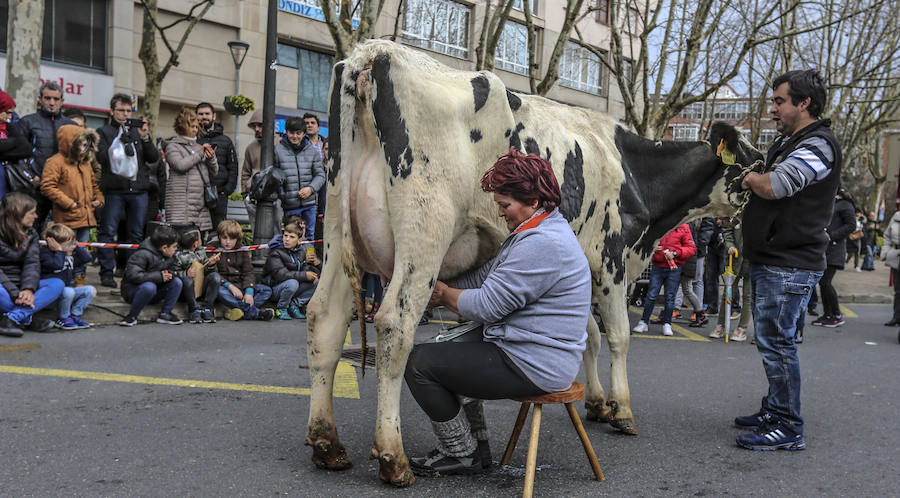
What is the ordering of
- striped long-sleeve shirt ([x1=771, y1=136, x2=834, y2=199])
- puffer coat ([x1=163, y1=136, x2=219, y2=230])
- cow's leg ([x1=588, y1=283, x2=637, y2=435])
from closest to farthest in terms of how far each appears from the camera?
striped long-sleeve shirt ([x1=771, y1=136, x2=834, y2=199]) < cow's leg ([x1=588, y1=283, x2=637, y2=435]) < puffer coat ([x1=163, y1=136, x2=219, y2=230])

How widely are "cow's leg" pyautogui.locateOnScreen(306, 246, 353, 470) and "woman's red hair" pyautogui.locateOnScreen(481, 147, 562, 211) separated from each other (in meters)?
1.06

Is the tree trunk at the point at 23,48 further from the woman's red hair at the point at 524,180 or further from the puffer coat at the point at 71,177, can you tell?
the woman's red hair at the point at 524,180

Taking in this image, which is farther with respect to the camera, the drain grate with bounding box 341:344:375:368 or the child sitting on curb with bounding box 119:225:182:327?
the child sitting on curb with bounding box 119:225:182:327

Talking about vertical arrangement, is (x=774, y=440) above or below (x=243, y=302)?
below

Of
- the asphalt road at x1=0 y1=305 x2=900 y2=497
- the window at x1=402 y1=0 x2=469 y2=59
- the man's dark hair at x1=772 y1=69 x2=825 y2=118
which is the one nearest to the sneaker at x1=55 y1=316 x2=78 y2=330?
the asphalt road at x1=0 y1=305 x2=900 y2=497

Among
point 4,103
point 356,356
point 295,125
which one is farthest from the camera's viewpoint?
point 295,125

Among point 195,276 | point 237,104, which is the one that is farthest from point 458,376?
point 237,104

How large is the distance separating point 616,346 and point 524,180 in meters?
2.14

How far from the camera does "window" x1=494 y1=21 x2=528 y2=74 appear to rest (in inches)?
1192

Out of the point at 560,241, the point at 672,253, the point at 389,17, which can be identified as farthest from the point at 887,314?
the point at 389,17

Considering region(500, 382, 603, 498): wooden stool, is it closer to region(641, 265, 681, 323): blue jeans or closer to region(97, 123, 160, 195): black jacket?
region(641, 265, 681, 323): blue jeans

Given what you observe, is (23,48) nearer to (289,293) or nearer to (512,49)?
(289,293)

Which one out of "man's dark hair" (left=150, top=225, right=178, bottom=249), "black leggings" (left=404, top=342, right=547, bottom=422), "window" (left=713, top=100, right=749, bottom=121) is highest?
"window" (left=713, top=100, right=749, bottom=121)

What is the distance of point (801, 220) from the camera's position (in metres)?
4.86
